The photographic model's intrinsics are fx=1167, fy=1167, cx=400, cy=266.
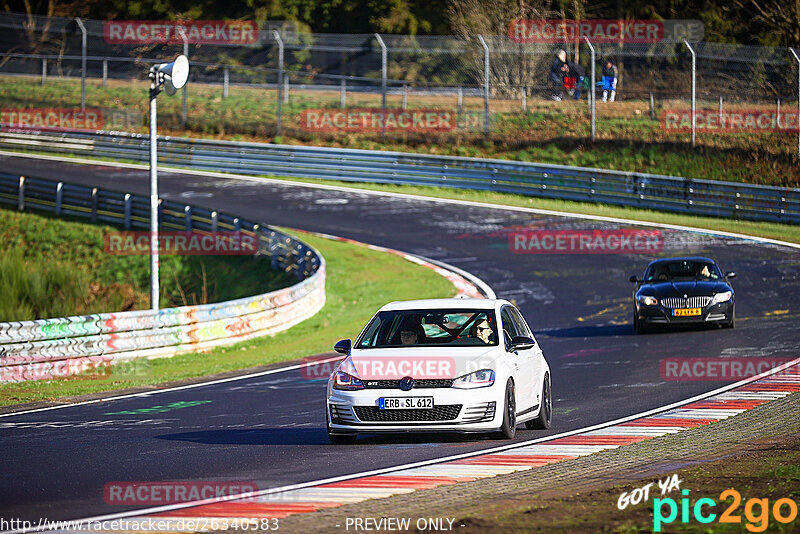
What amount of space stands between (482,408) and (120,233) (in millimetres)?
27131

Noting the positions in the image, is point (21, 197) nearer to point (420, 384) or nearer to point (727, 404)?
point (727, 404)

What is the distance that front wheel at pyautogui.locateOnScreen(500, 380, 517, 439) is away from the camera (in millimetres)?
10977

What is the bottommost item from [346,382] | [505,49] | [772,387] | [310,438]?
[772,387]

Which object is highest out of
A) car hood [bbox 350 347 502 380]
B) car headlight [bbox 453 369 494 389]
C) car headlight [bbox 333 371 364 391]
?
car hood [bbox 350 347 502 380]

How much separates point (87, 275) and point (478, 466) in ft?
76.7

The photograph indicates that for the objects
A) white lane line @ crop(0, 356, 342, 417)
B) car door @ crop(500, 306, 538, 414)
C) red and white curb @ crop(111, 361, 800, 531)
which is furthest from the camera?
white lane line @ crop(0, 356, 342, 417)

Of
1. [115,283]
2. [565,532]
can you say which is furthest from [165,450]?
[115,283]

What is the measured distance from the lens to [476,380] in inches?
426

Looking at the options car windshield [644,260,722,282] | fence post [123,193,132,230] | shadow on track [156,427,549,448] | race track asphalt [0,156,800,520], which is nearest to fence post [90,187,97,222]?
fence post [123,193,132,230]

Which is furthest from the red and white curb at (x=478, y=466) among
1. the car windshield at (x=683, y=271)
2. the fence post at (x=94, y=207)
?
the fence post at (x=94, y=207)

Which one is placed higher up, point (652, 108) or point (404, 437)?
point (652, 108)

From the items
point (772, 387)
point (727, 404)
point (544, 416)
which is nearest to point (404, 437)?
point (544, 416)

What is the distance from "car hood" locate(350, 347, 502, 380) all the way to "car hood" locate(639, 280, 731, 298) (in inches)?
404

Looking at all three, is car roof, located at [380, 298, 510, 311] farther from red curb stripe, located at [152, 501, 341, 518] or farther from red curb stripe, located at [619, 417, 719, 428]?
red curb stripe, located at [152, 501, 341, 518]
